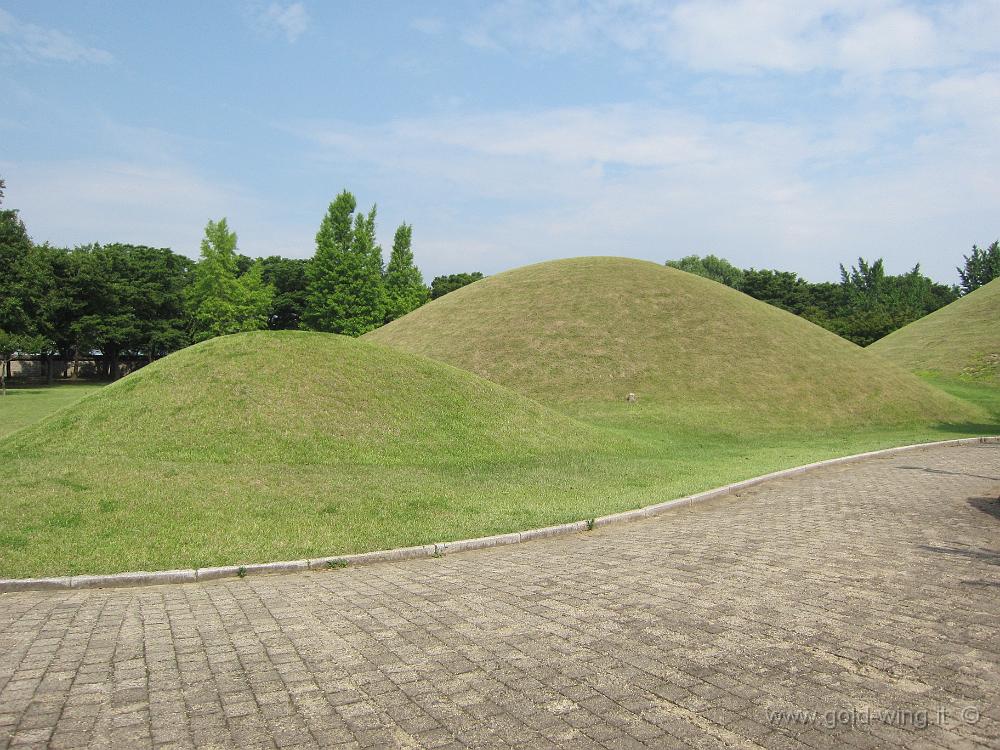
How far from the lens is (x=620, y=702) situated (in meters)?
4.51

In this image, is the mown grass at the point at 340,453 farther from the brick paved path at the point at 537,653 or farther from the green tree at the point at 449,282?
the green tree at the point at 449,282

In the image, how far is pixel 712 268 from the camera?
123 m

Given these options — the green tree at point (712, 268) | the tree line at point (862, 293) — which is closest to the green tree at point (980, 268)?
the tree line at point (862, 293)

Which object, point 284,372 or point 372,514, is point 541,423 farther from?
point 372,514

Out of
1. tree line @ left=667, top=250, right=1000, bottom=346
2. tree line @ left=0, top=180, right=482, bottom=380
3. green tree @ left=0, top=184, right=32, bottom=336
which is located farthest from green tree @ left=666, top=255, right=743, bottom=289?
green tree @ left=0, top=184, right=32, bottom=336

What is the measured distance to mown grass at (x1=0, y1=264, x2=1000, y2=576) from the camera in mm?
9680

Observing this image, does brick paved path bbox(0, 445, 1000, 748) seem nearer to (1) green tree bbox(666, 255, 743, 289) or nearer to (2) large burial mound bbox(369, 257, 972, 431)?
(2) large burial mound bbox(369, 257, 972, 431)

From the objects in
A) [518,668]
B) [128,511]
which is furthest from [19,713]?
[128,511]

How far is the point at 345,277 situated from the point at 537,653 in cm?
5988

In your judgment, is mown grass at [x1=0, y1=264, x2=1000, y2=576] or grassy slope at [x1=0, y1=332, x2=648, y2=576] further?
mown grass at [x1=0, y1=264, x2=1000, y2=576]

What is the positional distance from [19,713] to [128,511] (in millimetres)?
6545

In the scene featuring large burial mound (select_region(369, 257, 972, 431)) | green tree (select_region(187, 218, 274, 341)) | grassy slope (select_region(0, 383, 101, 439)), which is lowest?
grassy slope (select_region(0, 383, 101, 439))

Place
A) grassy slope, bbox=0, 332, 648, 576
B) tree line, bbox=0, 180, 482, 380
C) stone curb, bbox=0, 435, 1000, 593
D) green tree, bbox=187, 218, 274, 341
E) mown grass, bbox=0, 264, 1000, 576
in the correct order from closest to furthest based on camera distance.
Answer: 1. stone curb, bbox=0, 435, 1000, 593
2. grassy slope, bbox=0, 332, 648, 576
3. mown grass, bbox=0, 264, 1000, 576
4. tree line, bbox=0, 180, 482, 380
5. green tree, bbox=187, 218, 274, 341

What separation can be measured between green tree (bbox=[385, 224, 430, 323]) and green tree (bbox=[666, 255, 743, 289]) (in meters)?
59.7
